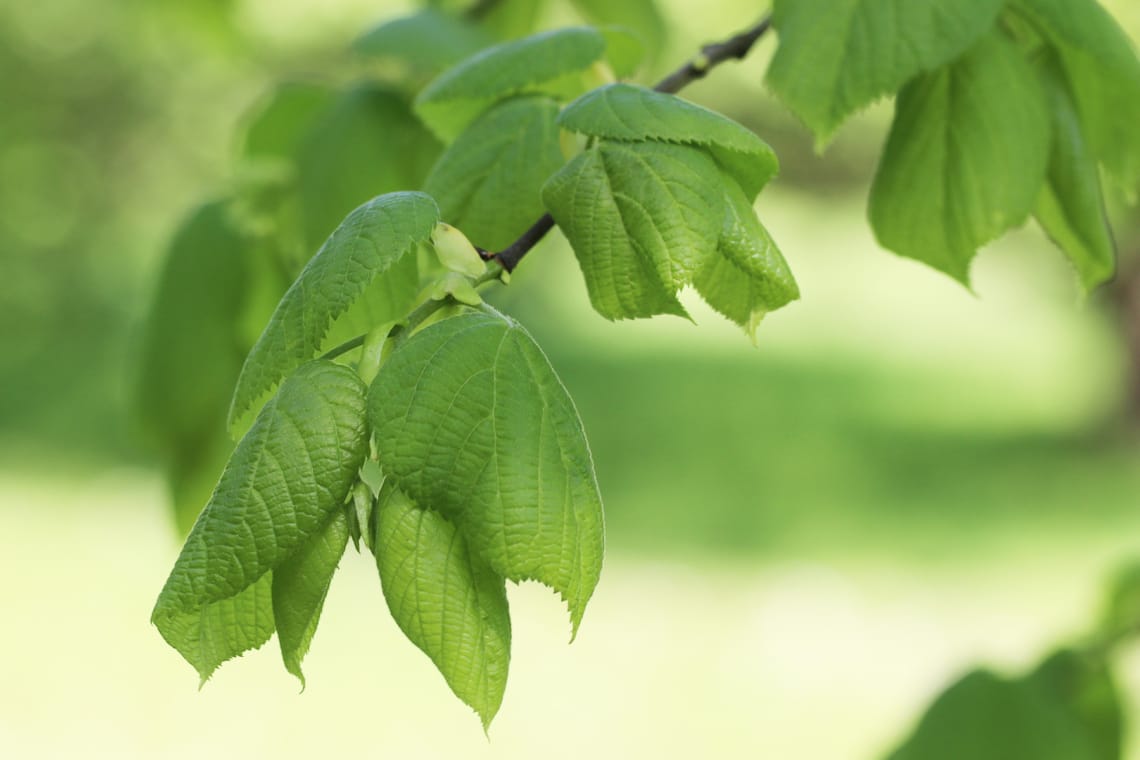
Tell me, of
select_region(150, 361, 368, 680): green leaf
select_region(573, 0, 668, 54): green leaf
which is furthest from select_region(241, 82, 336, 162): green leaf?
select_region(150, 361, 368, 680): green leaf

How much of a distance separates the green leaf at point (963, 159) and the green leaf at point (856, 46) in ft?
0.21

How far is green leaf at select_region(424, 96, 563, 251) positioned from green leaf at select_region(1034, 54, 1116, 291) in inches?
14.7

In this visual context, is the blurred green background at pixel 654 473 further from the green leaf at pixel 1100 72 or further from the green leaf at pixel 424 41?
the green leaf at pixel 1100 72

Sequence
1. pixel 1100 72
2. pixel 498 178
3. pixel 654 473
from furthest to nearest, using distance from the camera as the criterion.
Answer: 1. pixel 654 473
2. pixel 1100 72
3. pixel 498 178

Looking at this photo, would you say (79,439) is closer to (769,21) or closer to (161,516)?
(161,516)

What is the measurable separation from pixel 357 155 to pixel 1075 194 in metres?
0.63

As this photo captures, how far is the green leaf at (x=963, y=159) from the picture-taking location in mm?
939

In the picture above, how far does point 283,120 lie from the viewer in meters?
1.51

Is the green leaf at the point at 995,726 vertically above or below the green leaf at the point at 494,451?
below

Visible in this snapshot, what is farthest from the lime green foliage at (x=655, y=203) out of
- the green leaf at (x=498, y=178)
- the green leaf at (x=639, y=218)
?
the green leaf at (x=498, y=178)

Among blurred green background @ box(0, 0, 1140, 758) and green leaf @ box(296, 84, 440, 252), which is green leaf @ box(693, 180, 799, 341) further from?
green leaf @ box(296, 84, 440, 252)

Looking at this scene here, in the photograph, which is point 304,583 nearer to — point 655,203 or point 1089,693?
point 655,203

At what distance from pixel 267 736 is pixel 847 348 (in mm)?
7911

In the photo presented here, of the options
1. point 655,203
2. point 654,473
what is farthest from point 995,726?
point 654,473
